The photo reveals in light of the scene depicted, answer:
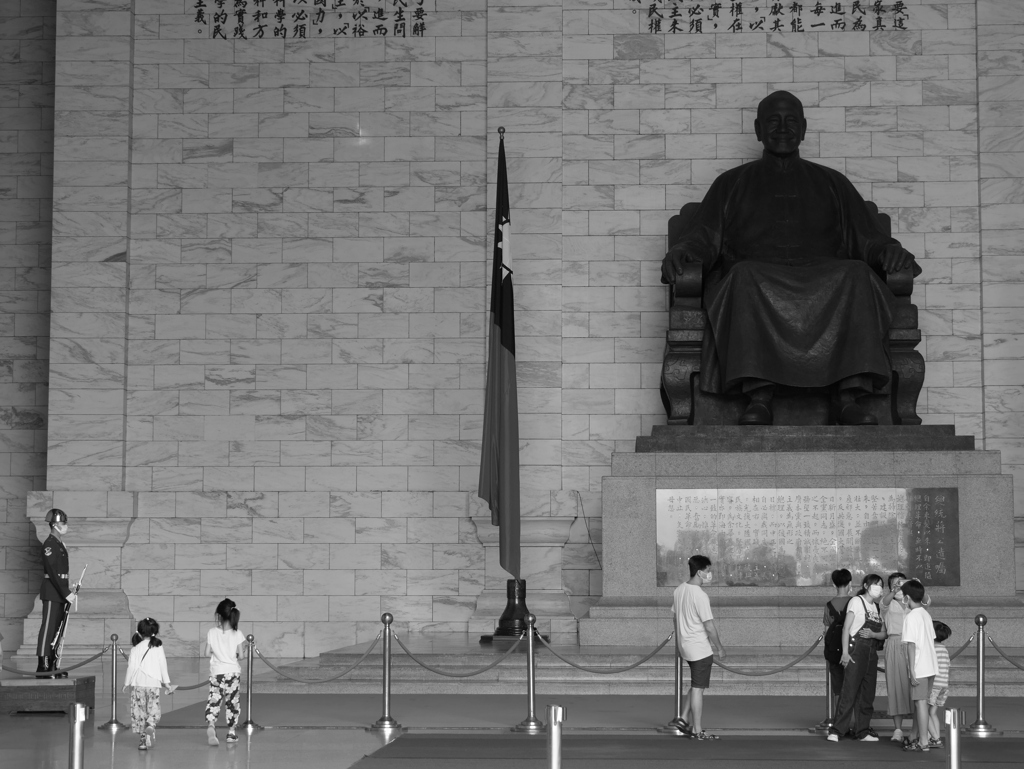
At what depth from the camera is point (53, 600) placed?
8.13 meters

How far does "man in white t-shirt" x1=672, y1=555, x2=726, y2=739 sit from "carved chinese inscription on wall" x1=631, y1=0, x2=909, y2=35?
19.7 ft

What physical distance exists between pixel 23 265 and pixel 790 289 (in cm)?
630

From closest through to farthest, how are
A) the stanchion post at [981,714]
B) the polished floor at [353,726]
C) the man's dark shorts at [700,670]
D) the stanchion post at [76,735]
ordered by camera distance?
the stanchion post at [76,735] → the polished floor at [353,726] → the man's dark shorts at [700,670] → the stanchion post at [981,714]

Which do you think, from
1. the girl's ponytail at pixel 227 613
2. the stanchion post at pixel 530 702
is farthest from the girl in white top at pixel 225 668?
the stanchion post at pixel 530 702

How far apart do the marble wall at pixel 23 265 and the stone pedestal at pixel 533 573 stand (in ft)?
12.0

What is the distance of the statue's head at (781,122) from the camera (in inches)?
406

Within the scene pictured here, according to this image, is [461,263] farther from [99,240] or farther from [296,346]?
[99,240]

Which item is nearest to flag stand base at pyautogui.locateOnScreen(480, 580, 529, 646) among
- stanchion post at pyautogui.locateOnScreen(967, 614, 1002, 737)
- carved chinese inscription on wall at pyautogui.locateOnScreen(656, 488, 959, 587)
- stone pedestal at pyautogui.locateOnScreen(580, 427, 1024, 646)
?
stone pedestal at pyautogui.locateOnScreen(580, 427, 1024, 646)

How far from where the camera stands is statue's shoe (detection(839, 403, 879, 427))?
30.9ft

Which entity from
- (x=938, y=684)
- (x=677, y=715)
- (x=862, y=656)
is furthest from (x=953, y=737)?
(x=677, y=715)

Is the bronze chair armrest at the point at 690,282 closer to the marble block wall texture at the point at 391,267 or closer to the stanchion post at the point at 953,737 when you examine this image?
the marble block wall texture at the point at 391,267

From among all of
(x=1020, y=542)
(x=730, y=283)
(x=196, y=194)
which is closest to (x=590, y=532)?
(x=730, y=283)

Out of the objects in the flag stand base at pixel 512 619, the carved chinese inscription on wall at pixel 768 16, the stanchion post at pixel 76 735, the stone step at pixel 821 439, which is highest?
the carved chinese inscription on wall at pixel 768 16

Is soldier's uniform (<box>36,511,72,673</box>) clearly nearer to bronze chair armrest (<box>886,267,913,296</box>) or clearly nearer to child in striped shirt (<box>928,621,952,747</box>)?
child in striped shirt (<box>928,621,952,747</box>)
